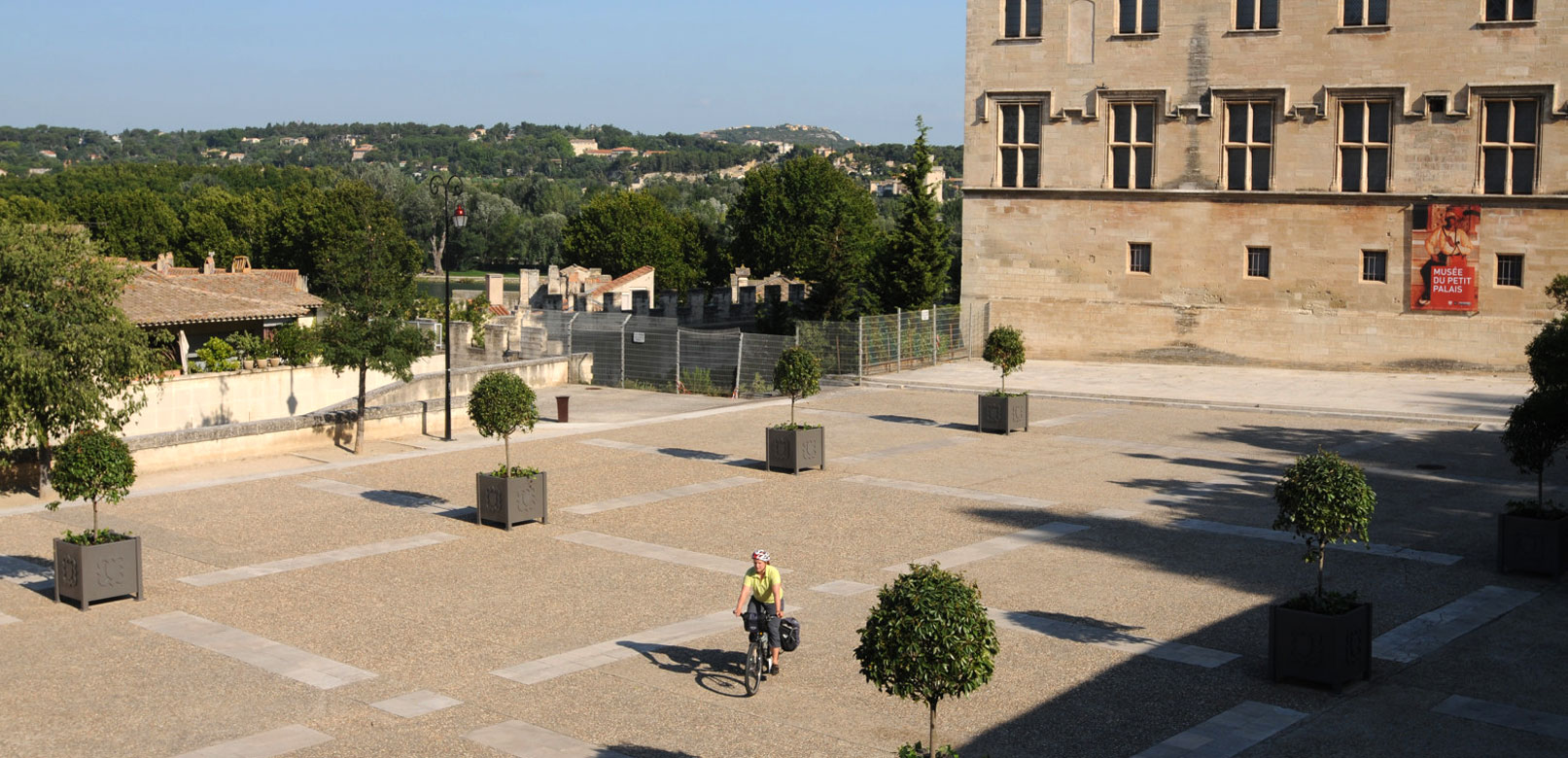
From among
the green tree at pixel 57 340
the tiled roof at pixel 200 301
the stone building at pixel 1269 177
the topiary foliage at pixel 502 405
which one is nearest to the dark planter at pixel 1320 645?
the topiary foliage at pixel 502 405

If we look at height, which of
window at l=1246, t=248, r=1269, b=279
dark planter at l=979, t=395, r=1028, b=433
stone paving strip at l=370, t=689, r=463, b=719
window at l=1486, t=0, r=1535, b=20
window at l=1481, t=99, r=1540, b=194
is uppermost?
window at l=1486, t=0, r=1535, b=20

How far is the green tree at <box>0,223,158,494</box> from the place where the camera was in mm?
22562

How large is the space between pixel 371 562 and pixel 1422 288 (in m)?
29.9

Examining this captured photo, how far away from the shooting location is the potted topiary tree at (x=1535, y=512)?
17.6 meters

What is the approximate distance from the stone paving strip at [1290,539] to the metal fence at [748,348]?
17.1m

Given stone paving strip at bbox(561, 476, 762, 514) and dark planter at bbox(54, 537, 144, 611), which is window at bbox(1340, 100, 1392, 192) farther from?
dark planter at bbox(54, 537, 144, 611)

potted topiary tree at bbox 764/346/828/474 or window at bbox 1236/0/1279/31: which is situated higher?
window at bbox 1236/0/1279/31

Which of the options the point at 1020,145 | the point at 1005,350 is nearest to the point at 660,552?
the point at 1005,350

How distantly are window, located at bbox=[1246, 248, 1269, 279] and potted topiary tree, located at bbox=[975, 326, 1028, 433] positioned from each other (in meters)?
12.5

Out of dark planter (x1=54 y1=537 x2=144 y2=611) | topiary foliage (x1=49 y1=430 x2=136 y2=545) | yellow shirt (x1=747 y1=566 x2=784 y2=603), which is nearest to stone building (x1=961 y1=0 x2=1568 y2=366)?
yellow shirt (x1=747 y1=566 x2=784 y2=603)

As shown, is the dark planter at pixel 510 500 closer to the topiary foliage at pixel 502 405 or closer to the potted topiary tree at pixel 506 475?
the potted topiary tree at pixel 506 475

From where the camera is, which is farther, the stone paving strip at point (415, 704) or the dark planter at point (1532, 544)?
the dark planter at point (1532, 544)

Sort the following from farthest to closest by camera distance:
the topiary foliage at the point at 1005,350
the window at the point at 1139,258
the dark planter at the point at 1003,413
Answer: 1. the window at the point at 1139,258
2. the topiary foliage at the point at 1005,350
3. the dark planter at the point at 1003,413

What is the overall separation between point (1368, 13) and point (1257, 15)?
2.89 metres
